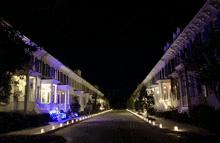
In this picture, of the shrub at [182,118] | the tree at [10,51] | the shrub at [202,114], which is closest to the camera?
the tree at [10,51]

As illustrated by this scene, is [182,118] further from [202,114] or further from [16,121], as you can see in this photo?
[16,121]

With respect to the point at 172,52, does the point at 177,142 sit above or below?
below

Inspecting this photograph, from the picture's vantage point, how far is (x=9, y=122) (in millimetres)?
16156

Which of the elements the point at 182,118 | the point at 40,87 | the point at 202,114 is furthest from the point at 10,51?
the point at 40,87

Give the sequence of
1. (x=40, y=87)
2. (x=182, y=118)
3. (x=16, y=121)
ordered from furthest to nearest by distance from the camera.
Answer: (x=40, y=87) → (x=182, y=118) → (x=16, y=121)

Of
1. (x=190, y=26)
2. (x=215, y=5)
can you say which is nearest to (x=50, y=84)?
(x=190, y=26)

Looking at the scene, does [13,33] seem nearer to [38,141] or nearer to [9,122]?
[38,141]

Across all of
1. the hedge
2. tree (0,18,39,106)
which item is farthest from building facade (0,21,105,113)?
tree (0,18,39,106)

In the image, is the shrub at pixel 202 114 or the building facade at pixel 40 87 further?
the building facade at pixel 40 87

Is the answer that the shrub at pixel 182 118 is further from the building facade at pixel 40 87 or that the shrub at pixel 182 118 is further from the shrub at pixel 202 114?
the building facade at pixel 40 87

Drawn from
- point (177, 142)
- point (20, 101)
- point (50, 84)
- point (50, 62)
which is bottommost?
point (177, 142)

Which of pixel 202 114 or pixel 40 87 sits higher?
pixel 40 87

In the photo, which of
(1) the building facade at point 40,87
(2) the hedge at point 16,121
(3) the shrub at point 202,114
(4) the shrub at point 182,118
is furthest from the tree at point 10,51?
(4) the shrub at point 182,118

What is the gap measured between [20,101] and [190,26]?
1903cm
